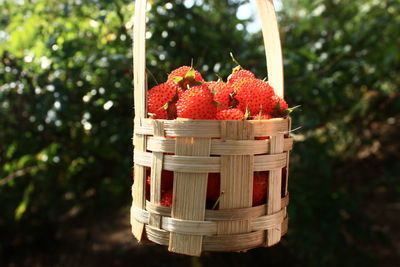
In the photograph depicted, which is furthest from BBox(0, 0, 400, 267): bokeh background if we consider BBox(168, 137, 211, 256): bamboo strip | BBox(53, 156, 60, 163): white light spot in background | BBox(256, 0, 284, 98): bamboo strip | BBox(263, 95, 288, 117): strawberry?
BBox(168, 137, 211, 256): bamboo strip

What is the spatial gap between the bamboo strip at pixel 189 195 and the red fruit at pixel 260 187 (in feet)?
0.38

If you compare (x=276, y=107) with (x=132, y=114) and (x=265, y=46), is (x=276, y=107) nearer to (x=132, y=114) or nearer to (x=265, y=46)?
(x=265, y=46)

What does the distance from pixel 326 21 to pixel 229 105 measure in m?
1.51

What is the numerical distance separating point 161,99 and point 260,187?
271 millimetres

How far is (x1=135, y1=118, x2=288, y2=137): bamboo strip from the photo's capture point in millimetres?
768

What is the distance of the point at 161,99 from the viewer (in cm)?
88

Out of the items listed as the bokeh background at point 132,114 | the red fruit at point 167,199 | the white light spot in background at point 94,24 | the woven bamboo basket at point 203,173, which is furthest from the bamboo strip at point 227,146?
the white light spot in background at point 94,24

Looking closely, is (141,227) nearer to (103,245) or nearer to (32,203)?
(32,203)

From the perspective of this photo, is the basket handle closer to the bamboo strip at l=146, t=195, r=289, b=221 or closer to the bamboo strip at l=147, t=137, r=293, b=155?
the bamboo strip at l=147, t=137, r=293, b=155

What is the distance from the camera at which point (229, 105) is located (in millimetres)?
911

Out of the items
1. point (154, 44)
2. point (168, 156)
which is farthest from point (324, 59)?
point (168, 156)

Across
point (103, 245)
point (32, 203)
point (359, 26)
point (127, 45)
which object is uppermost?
point (359, 26)

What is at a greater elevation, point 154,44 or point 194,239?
point 154,44

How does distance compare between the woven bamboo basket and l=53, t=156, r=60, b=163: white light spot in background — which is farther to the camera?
l=53, t=156, r=60, b=163: white light spot in background
